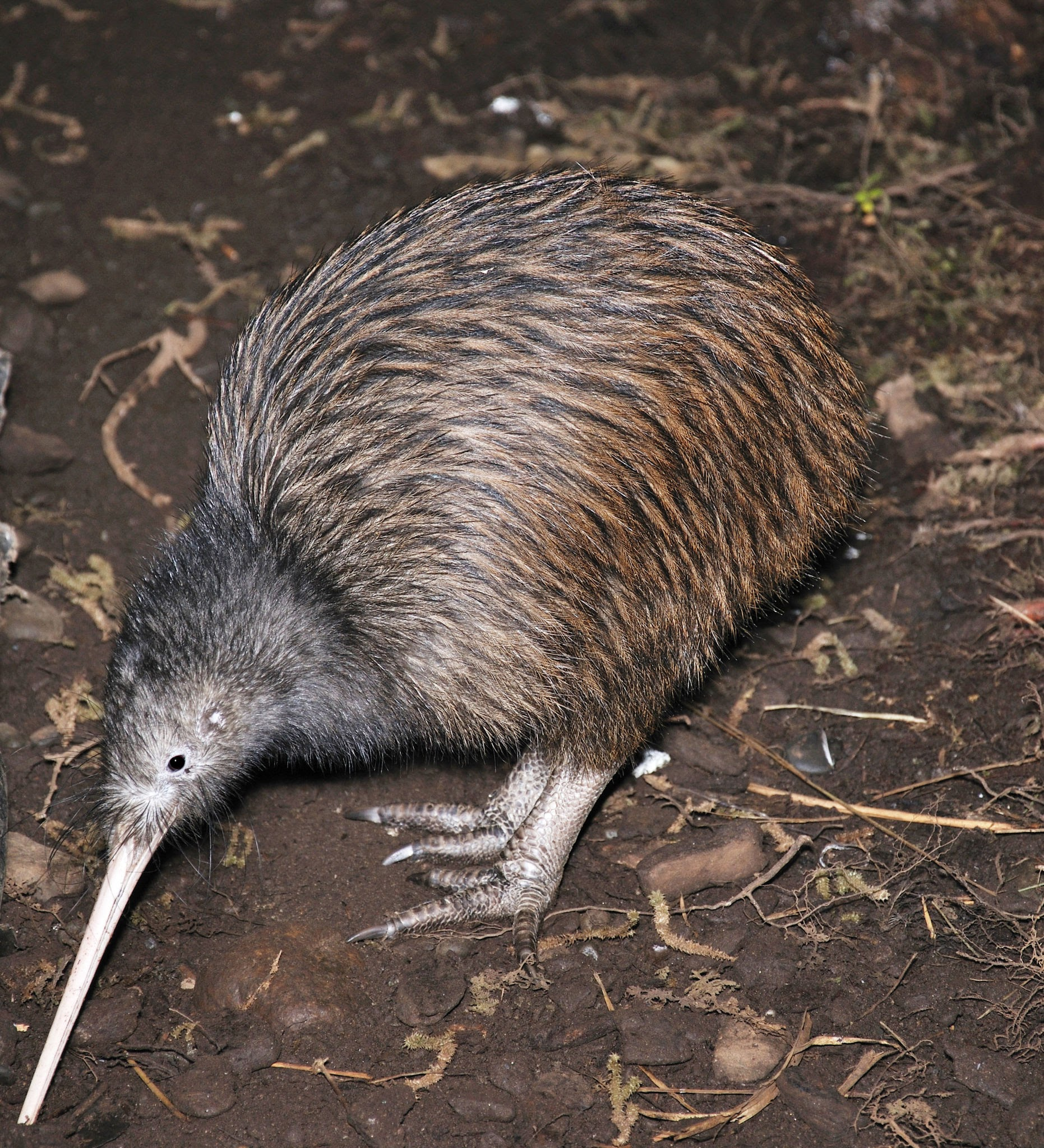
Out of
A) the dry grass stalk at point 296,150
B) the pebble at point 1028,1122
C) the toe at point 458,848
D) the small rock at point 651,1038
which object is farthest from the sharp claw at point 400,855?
the dry grass stalk at point 296,150

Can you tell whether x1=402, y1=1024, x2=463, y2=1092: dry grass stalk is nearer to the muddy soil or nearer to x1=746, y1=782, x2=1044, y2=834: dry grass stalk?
the muddy soil

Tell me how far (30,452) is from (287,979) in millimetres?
2489

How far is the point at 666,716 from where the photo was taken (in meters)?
4.07

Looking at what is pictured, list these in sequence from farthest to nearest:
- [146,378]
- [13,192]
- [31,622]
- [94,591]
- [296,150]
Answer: [296,150]
[13,192]
[146,378]
[94,591]
[31,622]

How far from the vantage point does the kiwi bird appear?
3.41 m

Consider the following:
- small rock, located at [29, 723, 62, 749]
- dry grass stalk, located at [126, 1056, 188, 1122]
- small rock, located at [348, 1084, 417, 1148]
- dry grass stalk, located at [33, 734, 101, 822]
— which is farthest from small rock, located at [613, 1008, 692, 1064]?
small rock, located at [29, 723, 62, 749]

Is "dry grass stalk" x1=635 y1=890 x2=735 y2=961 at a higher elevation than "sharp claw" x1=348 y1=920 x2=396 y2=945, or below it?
higher

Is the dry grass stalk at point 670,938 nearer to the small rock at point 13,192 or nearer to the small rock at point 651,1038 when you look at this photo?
the small rock at point 651,1038

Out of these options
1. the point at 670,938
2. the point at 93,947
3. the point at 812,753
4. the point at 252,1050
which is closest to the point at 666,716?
the point at 812,753

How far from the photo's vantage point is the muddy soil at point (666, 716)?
329cm

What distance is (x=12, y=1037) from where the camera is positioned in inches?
131

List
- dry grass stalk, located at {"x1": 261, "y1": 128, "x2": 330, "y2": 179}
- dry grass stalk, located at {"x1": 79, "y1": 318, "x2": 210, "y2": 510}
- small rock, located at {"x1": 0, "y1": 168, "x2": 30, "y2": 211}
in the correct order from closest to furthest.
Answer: dry grass stalk, located at {"x1": 79, "y1": 318, "x2": 210, "y2": 510}
small rock, located at {"x1": 0, "y1": 168, "x2": 30, "y2": 211}
dry grass stalk, located at {"x1": 261, "y1": 128, "x2": 330, "y2": 179}

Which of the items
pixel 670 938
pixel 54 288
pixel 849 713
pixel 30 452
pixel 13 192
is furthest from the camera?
pixel 13 192

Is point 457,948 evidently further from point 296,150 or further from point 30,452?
point 296,150
